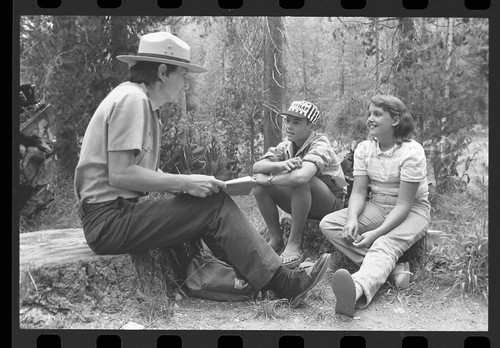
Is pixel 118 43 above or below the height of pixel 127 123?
above

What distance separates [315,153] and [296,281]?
973 mm

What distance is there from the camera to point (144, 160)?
16.4ft

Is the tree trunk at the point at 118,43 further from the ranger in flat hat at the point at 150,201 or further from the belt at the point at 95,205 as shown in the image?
the belt at the point at 95,205

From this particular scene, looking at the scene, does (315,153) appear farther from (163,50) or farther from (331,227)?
(163,50)

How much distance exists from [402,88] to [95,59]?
2.41 m

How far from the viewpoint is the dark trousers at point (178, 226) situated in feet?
16.3

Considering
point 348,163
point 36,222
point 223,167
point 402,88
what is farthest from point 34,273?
point 402,88

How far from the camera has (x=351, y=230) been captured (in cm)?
528

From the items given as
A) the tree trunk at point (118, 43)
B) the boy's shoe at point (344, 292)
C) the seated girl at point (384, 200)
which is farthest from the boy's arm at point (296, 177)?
the tree trunk at point (118, 43)

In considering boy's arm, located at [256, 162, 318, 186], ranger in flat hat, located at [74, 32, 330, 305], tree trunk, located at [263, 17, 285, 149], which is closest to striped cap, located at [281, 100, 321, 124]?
tree trunk, located at [263, 17, 285, 149]

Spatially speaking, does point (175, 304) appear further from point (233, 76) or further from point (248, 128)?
point (233, 76)

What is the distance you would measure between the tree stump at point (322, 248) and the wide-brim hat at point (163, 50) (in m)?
1.46

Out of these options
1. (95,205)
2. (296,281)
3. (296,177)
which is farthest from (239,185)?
(95,205)

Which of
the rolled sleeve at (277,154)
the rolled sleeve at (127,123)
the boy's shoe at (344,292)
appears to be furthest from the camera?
the rolled sleeve at (277,154)
